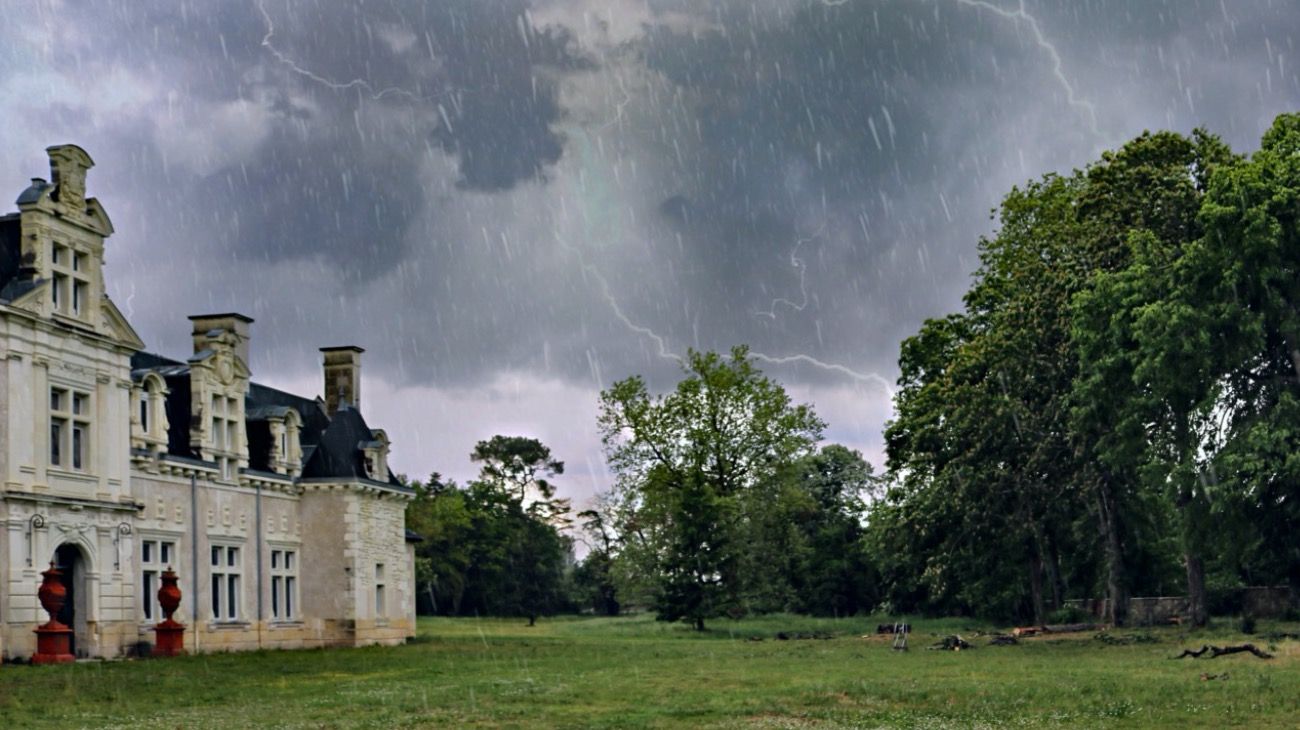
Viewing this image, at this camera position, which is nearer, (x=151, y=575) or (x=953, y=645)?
(x=151, y=575)

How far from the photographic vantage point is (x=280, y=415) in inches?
1901

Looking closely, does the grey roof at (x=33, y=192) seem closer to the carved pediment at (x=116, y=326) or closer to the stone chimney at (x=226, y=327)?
the carved pediment at (x=116, y=326)

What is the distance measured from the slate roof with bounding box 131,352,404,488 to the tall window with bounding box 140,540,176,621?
2867 millimetres

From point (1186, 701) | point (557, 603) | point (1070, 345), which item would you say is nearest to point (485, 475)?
point (557, 603)

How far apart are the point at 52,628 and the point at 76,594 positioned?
3.46m

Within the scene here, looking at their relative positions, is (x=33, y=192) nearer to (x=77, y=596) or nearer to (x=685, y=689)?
(x=77, y=596)

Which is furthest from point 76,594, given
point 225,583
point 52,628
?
point 225,583

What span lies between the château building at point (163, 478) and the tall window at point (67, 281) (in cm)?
4

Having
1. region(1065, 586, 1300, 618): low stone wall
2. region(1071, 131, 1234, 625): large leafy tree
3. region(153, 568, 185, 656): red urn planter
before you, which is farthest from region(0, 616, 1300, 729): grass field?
region(1065, 586, 1300, 618): low stone wall

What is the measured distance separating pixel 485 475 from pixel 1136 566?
63176 millimetres

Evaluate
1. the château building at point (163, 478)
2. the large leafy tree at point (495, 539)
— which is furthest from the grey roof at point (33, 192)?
the large leafy tree at point (495, 539)

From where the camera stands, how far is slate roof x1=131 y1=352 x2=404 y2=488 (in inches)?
1730

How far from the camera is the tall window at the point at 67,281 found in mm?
36156

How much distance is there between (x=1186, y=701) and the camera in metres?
21.2
